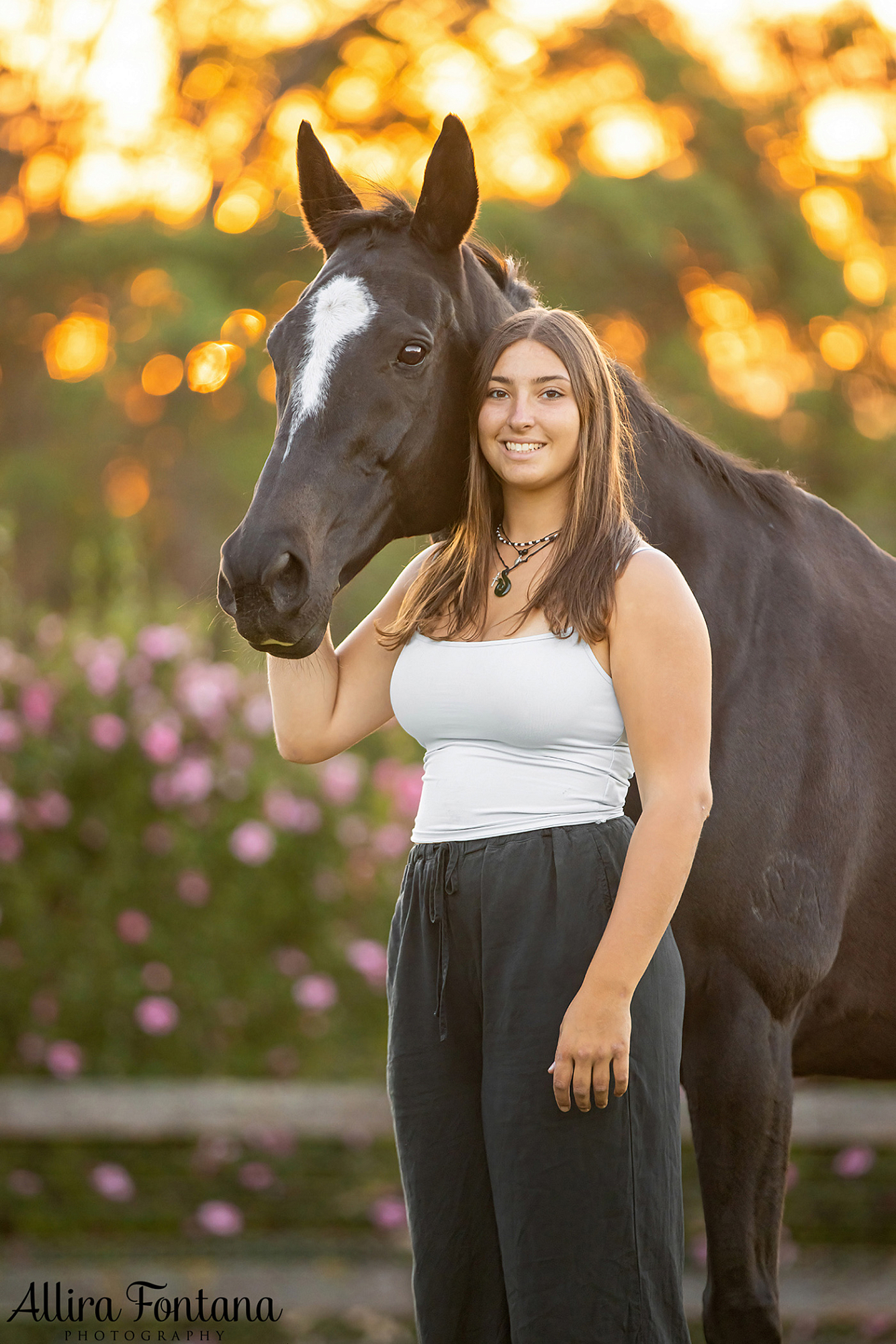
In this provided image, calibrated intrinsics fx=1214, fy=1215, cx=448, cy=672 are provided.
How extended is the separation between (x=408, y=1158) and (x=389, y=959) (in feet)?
0.94

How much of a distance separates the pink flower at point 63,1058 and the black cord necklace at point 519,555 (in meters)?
3.12

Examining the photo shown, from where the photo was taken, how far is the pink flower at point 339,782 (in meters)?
4.44

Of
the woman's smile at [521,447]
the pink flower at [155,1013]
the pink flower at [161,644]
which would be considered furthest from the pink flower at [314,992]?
the woman's smile at [521,447]

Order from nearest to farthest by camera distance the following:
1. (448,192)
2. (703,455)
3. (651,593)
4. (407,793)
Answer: (651,593) < (448,192) < (703,455) < (407,793)

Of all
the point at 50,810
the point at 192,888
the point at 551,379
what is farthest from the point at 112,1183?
the point at 551,379

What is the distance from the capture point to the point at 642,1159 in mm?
1657

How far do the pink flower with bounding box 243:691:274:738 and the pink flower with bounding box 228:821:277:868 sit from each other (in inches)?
14.9

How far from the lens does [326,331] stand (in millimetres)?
1910

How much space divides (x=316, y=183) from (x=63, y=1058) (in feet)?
10.5

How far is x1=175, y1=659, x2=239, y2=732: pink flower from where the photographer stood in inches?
170

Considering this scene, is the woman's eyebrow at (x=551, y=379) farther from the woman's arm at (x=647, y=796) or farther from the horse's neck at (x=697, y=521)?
the horse's neck at (x=697, y=521)

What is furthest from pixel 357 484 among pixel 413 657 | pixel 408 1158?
pixel 408 1158

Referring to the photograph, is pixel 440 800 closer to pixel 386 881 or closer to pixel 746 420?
pixel 386 881

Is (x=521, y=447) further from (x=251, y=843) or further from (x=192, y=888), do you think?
(x=192, y=888)
